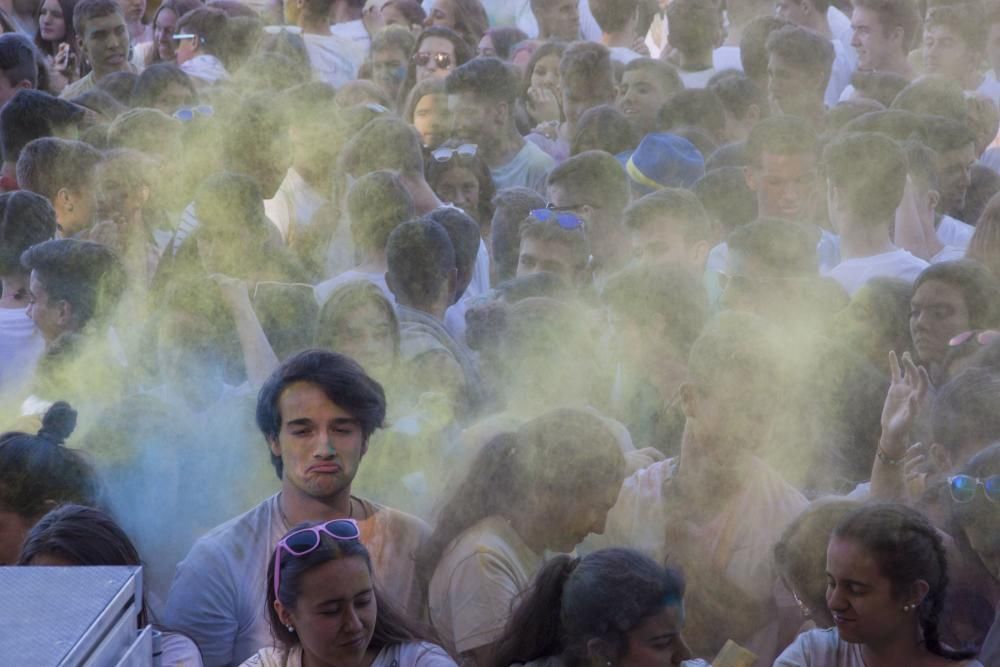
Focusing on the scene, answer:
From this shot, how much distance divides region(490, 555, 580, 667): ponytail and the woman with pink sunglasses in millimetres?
181

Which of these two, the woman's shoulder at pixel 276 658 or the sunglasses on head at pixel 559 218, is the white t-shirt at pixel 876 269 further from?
the woman's shoulder at pixel 276 658

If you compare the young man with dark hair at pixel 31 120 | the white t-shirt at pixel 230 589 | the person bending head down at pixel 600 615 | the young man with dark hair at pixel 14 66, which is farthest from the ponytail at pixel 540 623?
the young man with dark hair at pixel 14 66

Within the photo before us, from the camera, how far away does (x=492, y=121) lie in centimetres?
541

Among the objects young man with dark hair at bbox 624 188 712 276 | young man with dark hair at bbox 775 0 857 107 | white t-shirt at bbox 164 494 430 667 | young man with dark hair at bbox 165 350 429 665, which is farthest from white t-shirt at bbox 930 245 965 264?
white t-shirt at bbox 164 494 430 667

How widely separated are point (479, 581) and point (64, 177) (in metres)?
2.25

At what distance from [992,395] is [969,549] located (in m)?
0.44

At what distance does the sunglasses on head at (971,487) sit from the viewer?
10.3 ft

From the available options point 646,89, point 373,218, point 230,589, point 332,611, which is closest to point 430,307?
point 373,218

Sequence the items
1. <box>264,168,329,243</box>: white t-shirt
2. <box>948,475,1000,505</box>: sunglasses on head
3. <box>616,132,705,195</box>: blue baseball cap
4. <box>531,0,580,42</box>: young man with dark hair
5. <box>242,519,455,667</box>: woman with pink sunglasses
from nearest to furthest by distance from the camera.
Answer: <box>242,519,455,667</box>: woman with pink sunglasses < <box>948,475,1000,505</box>: sunglasses on head < <box>264,168,329,243</box>: white t-shirt < <box>616,132,705,195</box>: blue baseball cap < <box>531,0,580,42</box>: young man with dark hair

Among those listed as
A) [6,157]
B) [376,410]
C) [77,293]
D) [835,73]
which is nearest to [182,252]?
[77,293]

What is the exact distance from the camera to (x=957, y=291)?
3.86 meters

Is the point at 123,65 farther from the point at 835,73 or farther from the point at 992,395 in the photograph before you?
the point at 992,395

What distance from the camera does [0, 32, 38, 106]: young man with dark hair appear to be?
5707 mm

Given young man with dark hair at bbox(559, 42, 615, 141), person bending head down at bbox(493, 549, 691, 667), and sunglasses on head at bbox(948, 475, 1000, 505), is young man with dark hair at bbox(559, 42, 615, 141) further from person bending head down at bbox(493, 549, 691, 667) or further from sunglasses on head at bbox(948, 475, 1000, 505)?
person bending head down at bbox(493, 549, 691, 667)
